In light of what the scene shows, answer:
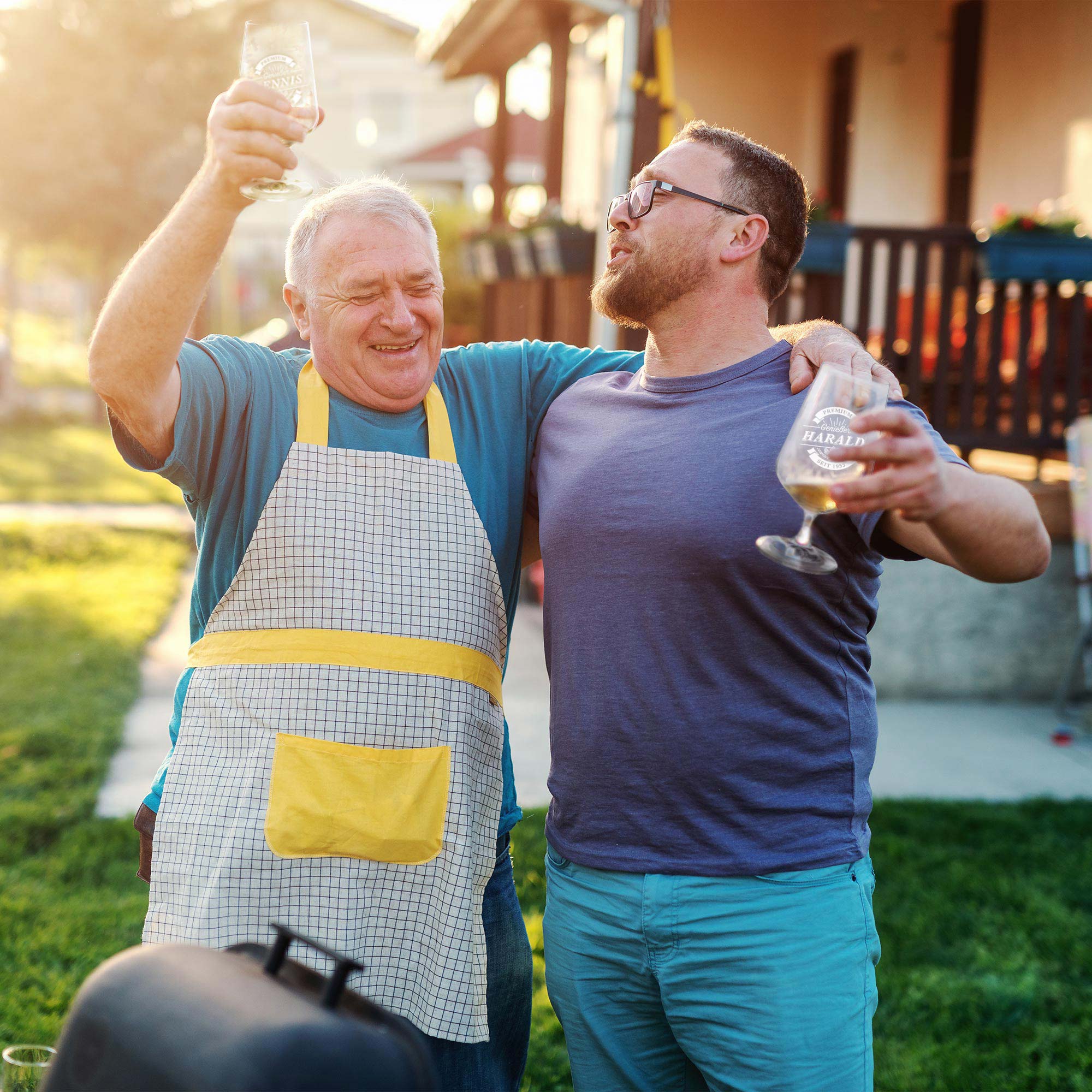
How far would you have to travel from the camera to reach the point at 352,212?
2102 millimetres

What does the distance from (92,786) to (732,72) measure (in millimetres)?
7934

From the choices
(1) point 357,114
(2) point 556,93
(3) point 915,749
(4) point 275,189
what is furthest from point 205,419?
(1) point 357,114

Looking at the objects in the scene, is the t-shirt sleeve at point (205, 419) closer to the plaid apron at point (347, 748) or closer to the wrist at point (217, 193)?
the plaid apron at point (347, 748)

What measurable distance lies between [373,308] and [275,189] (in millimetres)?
→ 330

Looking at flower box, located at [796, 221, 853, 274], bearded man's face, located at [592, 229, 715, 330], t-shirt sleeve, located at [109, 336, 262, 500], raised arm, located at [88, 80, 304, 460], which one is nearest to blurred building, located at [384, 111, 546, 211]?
flower box, located at [796, 221, 853, 274]

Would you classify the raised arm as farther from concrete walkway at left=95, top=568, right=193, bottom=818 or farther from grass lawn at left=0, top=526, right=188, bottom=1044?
grass lawn at left=0, top=526, right=188, bottom=1044

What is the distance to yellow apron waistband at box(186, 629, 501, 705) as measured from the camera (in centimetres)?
203

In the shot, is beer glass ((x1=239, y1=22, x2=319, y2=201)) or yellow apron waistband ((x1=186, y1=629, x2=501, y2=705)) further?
yellow apron waistband ((x1=186, y1=629, x2=501, y2=705))

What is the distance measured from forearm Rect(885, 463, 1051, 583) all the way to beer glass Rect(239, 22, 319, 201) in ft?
3.42

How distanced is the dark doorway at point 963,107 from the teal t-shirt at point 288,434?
8.04 meters

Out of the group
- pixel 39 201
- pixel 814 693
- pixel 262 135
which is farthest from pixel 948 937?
pixel 39 201

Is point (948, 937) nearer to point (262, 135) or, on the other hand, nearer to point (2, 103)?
point (262, 135)

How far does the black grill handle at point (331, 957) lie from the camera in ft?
4.25

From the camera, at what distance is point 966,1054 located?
3.17 m
